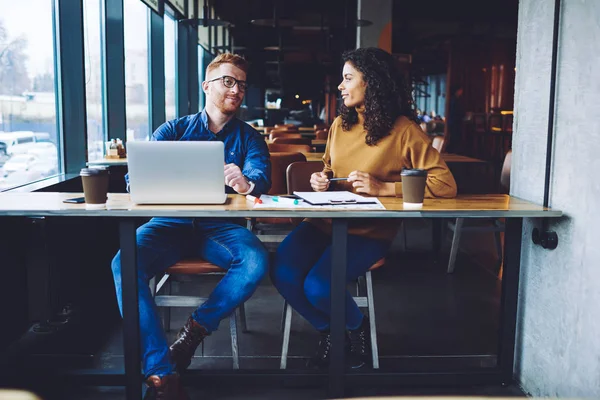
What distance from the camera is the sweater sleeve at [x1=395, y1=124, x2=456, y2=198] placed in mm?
A: 2439

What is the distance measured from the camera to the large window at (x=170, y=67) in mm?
8469

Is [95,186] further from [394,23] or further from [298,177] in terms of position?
[394,23]

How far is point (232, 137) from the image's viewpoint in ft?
9.37

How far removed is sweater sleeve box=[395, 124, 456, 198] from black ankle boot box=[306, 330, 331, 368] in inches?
28.9

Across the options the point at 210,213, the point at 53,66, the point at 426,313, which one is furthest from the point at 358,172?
the point at 53,66

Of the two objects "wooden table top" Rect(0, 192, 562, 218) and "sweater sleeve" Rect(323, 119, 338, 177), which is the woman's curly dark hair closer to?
"sweater sleeve" Rect(323, 119, 338, 177)

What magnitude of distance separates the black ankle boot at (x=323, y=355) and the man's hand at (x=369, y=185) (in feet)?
2.20

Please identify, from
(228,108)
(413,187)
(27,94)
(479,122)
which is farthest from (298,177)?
(479,122)

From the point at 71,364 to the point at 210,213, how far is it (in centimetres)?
128

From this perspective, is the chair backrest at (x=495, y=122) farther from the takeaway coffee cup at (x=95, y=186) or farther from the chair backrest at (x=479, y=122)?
the takeaway coffee cup at (x=95, y=186)

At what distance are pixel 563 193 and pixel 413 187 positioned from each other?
556 millimetres

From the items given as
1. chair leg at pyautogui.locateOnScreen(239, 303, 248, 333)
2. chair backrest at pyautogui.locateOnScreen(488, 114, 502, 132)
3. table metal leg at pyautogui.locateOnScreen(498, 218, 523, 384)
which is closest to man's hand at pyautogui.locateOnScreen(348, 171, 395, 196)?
table metal leg at pyautogui.locateOnScreen(498, 218, 523, 384)

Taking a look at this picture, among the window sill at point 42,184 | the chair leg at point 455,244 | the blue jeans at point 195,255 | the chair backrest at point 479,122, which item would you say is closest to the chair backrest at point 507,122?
the chair backrest at point 479,122

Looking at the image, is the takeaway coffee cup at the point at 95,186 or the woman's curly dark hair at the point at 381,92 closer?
the takeaway coffee cup at the point at 95,186
